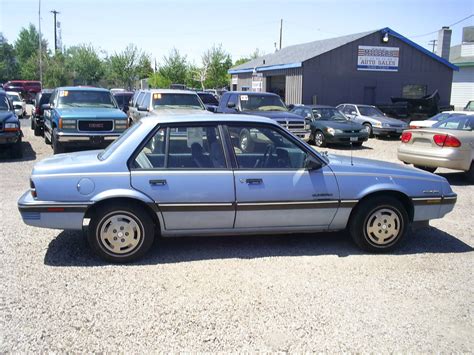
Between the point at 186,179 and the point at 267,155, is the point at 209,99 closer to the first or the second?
the point at 267,155

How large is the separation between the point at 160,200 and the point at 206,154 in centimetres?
72

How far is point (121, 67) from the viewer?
53156 millimetres

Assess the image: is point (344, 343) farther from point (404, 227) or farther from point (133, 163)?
point (133, 163)

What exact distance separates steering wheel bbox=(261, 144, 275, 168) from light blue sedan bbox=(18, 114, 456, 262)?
11 mm

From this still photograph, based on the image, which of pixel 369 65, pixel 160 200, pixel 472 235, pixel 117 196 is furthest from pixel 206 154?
pixel 369 65

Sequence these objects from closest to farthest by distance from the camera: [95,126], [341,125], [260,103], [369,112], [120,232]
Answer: [120,232] → [95,126] → [260,103] → [341,125] → [369,112]

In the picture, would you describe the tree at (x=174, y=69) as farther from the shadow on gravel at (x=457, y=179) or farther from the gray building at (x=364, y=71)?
the shadow on gravel at (x=457, y=179)

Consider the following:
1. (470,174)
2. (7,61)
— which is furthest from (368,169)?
(7,61)

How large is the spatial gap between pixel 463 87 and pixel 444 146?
109 ft

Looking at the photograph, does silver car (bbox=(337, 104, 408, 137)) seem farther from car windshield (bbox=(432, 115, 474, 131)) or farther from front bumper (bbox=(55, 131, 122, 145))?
front bumper (bbox=(55, 131, 122, 145))

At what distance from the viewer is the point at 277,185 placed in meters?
4.96

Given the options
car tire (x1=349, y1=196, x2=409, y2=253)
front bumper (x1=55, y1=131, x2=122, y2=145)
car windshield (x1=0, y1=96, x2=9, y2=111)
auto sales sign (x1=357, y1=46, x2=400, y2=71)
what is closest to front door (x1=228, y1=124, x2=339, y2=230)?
car tire (x1=349, y1=196, x2=409, y2=253)

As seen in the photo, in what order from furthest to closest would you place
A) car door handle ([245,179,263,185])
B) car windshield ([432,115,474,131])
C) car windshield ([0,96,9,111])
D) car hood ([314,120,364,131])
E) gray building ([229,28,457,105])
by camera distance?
gray building ([229,28,457,105]), car hood ([314,120,364,131]), car windshield ([0,96,9,111]), car windshield ([432,115,474,131]), car door handle ([245,179,263,185])

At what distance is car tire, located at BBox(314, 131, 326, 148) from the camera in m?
16.3
